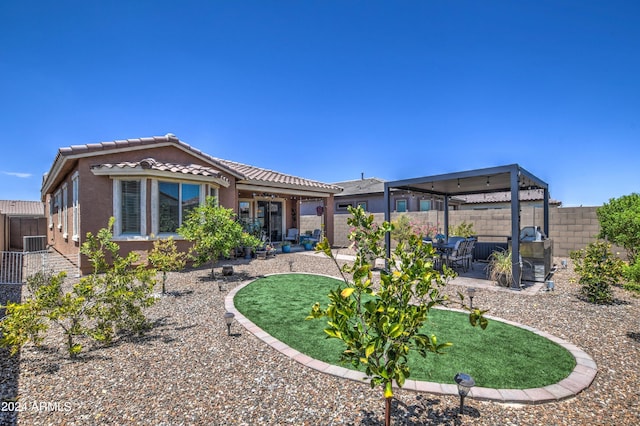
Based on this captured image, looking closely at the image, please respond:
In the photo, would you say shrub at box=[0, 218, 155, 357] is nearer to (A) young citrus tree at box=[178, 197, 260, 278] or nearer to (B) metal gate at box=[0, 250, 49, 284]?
(A) young citrus tree at box=[178, 197, 260, 278]

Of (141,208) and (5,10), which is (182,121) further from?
(5,10)

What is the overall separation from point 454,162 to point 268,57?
1336 centimetres

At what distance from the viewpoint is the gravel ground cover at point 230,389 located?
8.84ft

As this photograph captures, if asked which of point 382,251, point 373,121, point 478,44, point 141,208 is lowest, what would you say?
point 382,251

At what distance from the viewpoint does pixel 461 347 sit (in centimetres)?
425

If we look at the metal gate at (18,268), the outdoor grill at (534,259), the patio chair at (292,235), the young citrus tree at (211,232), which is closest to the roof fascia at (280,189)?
the patio chair at (292,235)

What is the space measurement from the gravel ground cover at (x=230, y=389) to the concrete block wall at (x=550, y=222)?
9647mm

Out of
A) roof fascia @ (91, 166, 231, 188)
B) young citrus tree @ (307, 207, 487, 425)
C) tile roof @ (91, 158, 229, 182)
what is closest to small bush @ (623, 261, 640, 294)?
young citrus tree @ (307, 207, 487, 425)

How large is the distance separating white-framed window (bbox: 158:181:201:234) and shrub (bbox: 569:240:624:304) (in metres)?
11.9

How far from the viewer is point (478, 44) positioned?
9.45 metres

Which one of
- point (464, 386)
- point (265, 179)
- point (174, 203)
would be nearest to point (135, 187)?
point (174, 203)

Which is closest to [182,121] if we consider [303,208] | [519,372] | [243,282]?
[243,282]

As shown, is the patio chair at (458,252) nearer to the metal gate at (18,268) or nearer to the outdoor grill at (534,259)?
the outdoor grill at (534,259)

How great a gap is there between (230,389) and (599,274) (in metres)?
8.19
